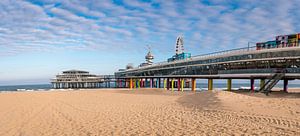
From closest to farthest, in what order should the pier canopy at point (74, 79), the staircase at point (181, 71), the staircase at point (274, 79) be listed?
the staircase at point (274, 79) < the staircase at point (181, 71) < the pier canopy at point (74, 79)

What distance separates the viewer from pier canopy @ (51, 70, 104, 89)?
85719 millimetres

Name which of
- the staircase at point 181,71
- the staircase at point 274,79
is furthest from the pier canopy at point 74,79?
the staircase at point 274,79

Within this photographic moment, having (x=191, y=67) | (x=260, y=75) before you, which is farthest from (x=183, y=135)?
(x=191, y=67)

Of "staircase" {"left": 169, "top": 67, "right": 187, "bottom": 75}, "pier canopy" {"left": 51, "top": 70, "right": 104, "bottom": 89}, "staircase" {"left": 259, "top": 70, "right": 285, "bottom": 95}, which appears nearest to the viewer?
"staircase" {"left": 259, "top": 70, "right": 285, "bottom": 95}

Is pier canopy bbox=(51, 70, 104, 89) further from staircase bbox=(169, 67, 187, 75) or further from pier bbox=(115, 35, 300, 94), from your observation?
pier bbox=(115, 35, 300, 94)

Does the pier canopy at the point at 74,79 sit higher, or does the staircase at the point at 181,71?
the staircase at the point at 181,71

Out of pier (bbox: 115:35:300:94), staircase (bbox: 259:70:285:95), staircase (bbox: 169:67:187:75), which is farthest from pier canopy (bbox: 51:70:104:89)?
staircase (bbox: 259:70:285:95)

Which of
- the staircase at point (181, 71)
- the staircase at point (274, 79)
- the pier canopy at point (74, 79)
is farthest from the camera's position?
the pier canopy at point (74, 79)

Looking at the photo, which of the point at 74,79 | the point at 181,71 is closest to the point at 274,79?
the point at 181,71

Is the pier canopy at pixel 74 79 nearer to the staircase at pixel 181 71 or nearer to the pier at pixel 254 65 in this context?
the staircase at pixel 181 71

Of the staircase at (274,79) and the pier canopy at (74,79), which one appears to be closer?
the staircase at (274,79)

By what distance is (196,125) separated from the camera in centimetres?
895

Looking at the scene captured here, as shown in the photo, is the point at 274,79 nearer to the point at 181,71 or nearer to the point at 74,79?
the point at 181,71

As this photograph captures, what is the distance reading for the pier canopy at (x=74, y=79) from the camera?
281 feet
